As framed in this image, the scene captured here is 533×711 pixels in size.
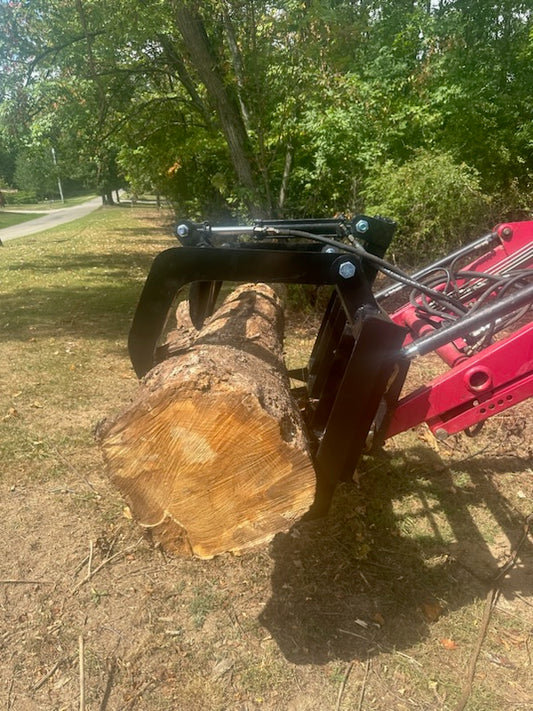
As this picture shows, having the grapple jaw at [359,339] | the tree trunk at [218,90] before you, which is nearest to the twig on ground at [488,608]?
the grapple jaw at [359,339]

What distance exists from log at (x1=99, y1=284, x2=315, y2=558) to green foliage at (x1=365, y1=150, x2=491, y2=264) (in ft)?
20.1

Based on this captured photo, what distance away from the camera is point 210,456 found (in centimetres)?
221

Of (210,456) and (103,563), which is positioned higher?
(210,456)

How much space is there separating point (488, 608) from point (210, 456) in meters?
1.75

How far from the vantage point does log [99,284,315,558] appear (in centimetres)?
217

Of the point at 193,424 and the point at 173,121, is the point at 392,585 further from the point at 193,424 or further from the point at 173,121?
the point at 173,121

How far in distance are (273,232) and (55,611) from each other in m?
2.16

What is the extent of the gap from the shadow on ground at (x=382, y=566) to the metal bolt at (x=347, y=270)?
169cm

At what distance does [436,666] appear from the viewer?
8.51 ft

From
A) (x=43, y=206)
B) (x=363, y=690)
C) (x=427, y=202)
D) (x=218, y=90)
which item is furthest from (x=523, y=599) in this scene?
(x=43, y=206)

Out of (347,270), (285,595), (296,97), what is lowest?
(285,595)

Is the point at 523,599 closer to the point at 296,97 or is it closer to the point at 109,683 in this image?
the point at 109,683

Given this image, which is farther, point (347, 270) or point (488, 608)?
point (488, 608)

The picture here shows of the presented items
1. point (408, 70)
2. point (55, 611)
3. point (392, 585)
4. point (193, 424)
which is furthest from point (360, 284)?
point (408, 70)
